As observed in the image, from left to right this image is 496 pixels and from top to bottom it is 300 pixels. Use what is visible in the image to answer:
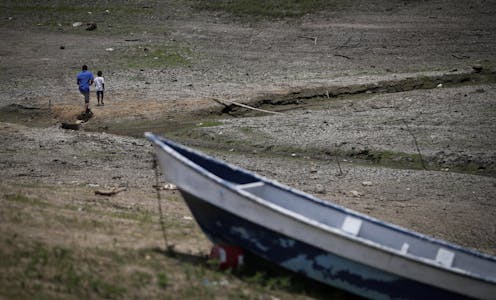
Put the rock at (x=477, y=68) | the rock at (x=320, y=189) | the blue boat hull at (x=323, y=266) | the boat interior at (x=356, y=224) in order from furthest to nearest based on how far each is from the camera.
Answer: the rock at (x=477, y=68)
the rock at (x=320, y=189)
the boat interior at (x=356, y=224)
the blue boat hull at (x=323, y=266)

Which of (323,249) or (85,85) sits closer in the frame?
(323,249)

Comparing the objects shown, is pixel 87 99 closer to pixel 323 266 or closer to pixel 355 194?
pixel 355 194

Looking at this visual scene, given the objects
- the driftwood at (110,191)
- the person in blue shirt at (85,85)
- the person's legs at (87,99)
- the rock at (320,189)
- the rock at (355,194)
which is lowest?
the rock at (320,189)

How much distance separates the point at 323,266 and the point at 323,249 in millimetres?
293

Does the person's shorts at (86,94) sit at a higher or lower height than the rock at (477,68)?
lower

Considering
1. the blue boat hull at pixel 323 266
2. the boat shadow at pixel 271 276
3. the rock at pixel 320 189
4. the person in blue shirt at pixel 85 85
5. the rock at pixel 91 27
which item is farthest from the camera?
the rock at pixel 91 27

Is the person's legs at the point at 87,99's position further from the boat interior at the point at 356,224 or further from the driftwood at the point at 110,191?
the boat interior at the point at 356,224

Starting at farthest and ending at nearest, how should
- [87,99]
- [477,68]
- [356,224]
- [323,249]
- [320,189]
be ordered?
1. [477,68]
2. [87,99]
3. [320,189]
4. [356,224]
5. [323,249]

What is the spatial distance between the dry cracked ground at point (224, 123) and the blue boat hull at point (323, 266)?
364 mm

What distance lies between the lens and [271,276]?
10.4 m

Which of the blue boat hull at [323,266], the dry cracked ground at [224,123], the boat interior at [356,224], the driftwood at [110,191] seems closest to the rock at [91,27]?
the dry cracked ground at [224,123]

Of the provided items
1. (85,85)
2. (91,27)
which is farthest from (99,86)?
(91,27)

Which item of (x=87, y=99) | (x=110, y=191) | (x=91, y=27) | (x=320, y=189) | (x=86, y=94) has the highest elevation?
(x=91, y=27)

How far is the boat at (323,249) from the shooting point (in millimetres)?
9664
